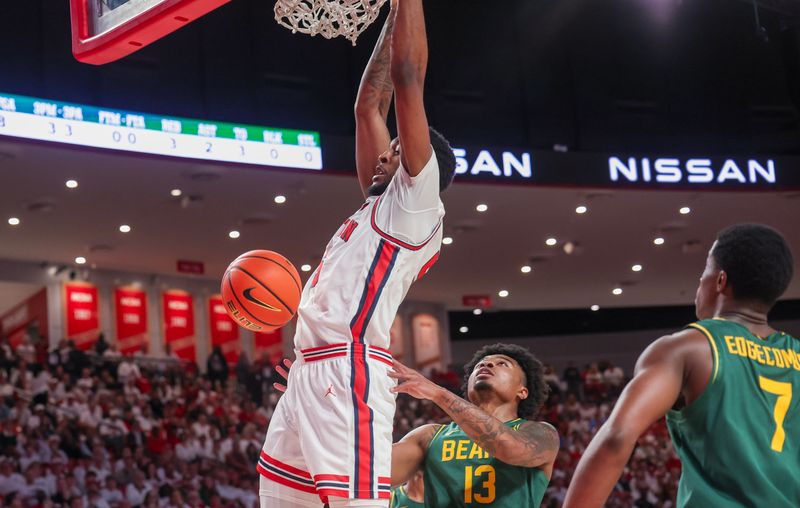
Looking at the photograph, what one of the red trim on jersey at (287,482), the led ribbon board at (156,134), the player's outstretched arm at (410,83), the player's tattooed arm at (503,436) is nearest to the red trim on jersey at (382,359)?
the player's tattooed arm at (503,436)

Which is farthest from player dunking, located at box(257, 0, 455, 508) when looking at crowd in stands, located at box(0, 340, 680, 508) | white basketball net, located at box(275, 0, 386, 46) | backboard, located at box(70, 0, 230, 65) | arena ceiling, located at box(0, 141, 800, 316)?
arena ceiling, located at box(0, 141, 800, 316)

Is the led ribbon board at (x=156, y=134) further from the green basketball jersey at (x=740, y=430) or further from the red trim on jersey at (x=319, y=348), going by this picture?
the green basketball jersey at (x=740, y=430)

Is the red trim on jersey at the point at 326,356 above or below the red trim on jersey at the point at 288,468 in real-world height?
above

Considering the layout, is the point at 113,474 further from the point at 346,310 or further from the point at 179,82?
the point at 346,310

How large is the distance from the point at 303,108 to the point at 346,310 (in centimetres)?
1216

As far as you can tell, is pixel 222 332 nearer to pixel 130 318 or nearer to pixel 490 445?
Answer: pixel 130 318

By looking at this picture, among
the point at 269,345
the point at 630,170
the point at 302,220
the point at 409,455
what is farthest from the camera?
the point at 269,345

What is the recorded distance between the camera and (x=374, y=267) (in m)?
3.48

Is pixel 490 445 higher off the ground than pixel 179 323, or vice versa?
pixel 179 323

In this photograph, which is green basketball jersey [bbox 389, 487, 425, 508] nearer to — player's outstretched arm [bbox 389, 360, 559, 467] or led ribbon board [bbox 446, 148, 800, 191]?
player's outstretched arm [bbox 389, 360, 559, 467]

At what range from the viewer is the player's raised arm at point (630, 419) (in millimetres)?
2367

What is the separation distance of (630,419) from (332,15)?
8.45 ft

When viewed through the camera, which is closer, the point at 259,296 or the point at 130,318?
the point at 259,296

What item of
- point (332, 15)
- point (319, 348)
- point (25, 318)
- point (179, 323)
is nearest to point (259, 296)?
point (319, 348)
